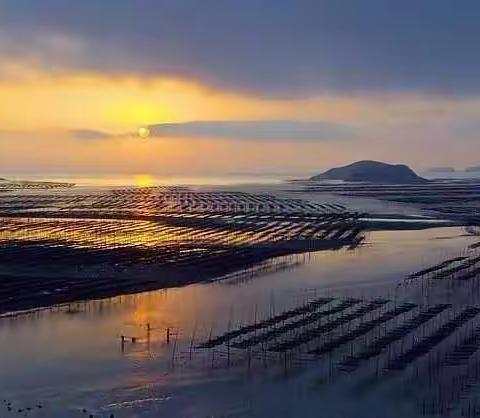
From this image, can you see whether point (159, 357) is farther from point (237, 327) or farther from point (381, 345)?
point (381, 345)

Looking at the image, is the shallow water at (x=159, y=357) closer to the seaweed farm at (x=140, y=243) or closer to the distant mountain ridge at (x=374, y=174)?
the seaweed farm at (x=140, y=243)

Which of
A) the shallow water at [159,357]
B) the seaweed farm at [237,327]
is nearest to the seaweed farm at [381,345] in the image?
the seaweed farm at [237,327]

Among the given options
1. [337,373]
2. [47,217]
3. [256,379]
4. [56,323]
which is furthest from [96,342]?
[47,217]

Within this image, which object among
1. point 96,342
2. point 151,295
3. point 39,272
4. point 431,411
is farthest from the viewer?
point 39,272

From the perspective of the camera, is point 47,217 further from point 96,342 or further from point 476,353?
point 476,353

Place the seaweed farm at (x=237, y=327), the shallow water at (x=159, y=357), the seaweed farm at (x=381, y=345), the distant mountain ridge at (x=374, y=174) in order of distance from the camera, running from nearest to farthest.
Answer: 1. the shallow water at (x=159, y=357)
2. the seaweed farm at (x=237, y=327)
3. the seaweed farm at (x=381, y=345)
4. the distant mountain ridge at (x=374, y=174)

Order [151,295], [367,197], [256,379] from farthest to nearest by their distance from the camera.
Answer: [367,197] < [151,295] < [256,379]
